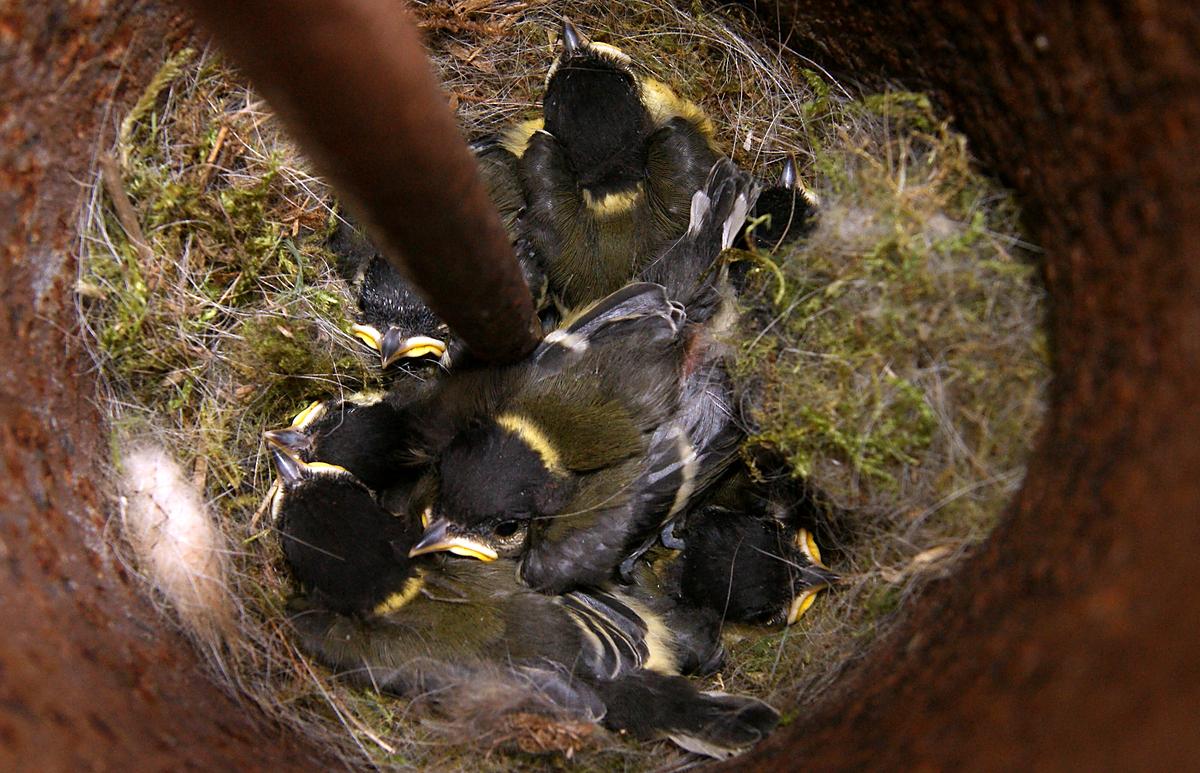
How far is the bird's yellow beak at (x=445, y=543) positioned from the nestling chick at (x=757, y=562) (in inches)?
15.1

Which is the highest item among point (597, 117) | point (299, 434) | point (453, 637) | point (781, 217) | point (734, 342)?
point (597, 117)

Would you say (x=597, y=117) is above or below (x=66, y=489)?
below

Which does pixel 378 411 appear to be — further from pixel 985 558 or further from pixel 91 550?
pixel 985 558

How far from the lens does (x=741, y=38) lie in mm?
1636

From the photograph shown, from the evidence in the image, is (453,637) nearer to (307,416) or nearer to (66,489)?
(307,416)

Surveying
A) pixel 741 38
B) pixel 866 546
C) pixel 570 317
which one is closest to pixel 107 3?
pixel 570 317

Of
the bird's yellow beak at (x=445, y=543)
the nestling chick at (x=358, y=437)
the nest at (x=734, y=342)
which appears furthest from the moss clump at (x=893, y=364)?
the nestling chick at (x=358, y=437)

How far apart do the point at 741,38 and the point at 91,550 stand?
143 centimetres

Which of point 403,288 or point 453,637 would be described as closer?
point 453,637

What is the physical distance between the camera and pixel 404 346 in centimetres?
152

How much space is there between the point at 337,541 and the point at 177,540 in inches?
9.4

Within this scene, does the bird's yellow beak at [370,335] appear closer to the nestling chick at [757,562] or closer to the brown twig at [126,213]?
the brown twig at [126,213]

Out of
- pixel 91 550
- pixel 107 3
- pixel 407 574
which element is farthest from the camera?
pixel 407 574

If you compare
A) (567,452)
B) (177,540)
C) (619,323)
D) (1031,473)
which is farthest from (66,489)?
(1031,473)
